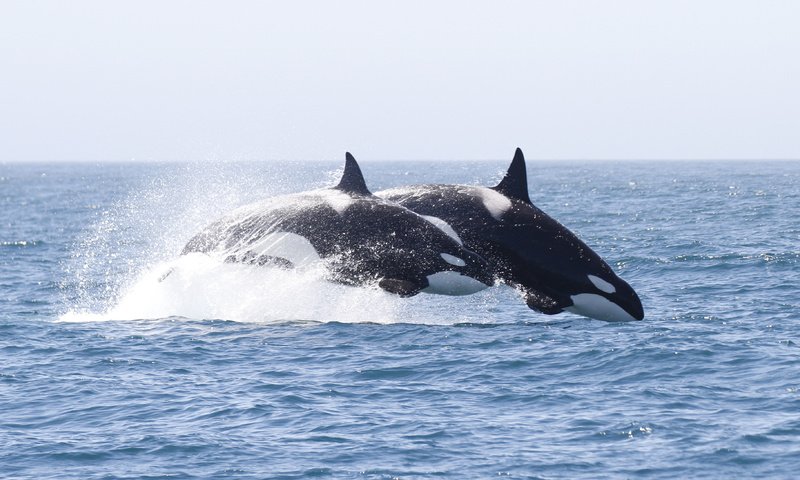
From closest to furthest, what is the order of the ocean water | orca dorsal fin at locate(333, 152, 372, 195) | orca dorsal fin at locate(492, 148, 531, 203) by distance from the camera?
1. the ocean water
2. orca dorsal fin at locate(333, 152, 372, 195)
3. orca dorsal fin at locate(492, 148, 531, 203)

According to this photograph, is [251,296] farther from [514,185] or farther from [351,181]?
[514,185]

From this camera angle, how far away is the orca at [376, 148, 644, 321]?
18.5 meters

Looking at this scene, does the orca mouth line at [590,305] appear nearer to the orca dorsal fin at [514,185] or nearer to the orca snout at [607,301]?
the orca snout at [607,301]

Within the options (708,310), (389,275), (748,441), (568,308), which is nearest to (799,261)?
(708,310)

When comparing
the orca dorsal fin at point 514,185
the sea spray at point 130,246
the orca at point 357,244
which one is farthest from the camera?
the sea spray at point 130,246

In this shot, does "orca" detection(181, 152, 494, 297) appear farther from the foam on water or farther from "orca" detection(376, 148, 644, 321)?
"orca" detection(376, 148, 644, 321)

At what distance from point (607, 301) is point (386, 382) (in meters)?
4.76

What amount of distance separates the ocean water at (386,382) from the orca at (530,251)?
0.55 m

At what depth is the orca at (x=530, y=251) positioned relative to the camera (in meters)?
18.5

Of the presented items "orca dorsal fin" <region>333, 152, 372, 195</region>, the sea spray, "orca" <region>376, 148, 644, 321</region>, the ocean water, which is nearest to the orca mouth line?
"orca" <region>376, 148, 644, 321</region>

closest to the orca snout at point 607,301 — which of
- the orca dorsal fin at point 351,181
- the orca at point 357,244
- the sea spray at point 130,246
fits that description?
the orca at point 357,244

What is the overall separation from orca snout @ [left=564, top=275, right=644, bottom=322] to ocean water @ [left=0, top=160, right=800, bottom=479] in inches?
12.2

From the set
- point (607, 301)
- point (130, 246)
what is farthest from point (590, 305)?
point (130, 246)

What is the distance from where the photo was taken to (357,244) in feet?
59.9
